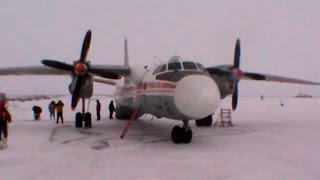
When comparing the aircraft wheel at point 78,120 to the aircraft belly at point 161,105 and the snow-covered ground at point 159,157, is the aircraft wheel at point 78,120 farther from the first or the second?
the aircraft belly at point 161,105

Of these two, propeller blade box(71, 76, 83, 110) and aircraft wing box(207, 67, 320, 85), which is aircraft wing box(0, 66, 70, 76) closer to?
propeller blade box(71, 76, 83, 110)

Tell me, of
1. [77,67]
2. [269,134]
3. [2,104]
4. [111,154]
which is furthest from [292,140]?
[2,104]

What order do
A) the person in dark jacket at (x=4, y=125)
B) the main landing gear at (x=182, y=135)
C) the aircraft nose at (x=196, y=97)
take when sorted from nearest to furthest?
1. the aircraft nose at (x=196, y=97)
2. the person in dark jacket at (x=4, y=125)
3. the main landing gear at (x=182, y=135)

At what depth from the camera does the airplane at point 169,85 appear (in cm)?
980

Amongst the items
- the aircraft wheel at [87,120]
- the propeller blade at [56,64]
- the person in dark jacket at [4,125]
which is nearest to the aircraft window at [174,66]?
the propeller blade at [56,64]

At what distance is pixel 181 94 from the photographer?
32.4 ft

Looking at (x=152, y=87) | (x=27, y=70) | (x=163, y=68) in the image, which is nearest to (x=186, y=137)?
(x=152, y=87)

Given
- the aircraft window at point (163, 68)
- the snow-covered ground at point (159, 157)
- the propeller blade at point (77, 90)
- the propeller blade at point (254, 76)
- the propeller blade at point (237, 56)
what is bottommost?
the snow-covered ground at point (159, 157)

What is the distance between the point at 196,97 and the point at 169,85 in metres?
1.39

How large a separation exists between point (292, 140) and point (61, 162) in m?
→ 8.15

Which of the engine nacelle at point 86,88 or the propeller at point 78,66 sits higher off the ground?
the propeller at point 78,66

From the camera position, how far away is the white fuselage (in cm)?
965

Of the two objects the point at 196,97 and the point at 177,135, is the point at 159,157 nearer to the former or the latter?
the point at 196,97

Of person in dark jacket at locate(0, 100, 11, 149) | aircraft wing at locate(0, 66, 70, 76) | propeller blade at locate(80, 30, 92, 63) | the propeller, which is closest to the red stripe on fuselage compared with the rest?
the propeller
